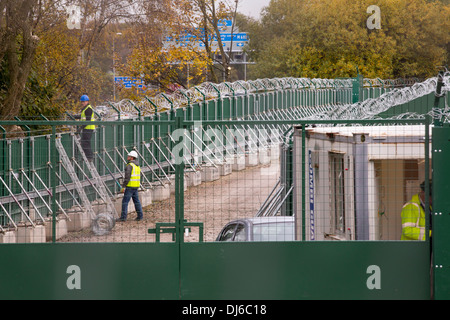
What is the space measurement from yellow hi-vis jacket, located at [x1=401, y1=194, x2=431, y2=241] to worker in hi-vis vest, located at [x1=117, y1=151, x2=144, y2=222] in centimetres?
362

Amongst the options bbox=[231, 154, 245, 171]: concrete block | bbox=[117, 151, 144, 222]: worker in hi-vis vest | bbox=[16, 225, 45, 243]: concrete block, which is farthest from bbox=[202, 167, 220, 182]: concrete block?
bbox=[16, 225, 45, 243]: concrete block

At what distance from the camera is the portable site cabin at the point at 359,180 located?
830 cm

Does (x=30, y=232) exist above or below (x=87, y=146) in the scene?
below

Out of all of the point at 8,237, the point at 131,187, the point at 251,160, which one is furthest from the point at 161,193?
the point at 251,160

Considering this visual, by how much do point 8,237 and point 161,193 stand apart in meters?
3.09

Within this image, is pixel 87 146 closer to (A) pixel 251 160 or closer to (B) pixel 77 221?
(B) pixel 77 221

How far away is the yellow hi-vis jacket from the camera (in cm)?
820

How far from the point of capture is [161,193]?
48.0 feet

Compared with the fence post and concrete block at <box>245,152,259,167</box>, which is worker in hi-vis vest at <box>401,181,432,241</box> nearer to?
the fence post

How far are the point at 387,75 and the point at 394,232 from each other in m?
55.7

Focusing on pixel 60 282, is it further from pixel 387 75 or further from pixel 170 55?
pixel 387 75

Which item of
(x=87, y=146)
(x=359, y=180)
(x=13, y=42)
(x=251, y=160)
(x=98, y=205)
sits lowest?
(x=98, y=205)

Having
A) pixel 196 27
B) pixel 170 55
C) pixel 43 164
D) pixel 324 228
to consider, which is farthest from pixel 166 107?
pixel 196 27
